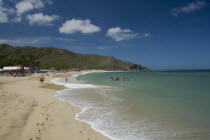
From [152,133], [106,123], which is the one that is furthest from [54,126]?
[152,133]

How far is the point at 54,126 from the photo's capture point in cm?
621

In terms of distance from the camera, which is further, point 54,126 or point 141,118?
point 141,118

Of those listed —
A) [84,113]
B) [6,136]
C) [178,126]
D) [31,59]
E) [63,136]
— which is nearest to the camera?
[6,136]

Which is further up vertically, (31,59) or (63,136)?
(31,59)

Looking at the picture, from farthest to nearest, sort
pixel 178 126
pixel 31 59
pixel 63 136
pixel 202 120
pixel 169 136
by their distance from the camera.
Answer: pixel 31 59 → pixel 202 120 → pixel 178 126 → pixel 169 136 → pixel 63 136

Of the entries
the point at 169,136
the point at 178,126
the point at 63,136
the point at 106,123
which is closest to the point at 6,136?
the point at 63,136

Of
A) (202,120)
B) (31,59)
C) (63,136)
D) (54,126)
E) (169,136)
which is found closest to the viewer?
(63,136)

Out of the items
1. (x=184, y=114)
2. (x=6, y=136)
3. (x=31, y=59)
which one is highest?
(x=31, y=59)

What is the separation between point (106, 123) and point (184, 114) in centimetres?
514

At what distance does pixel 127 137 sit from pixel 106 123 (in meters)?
1.65

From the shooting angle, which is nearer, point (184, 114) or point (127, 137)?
point (127, 137)

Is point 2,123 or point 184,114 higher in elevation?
point 2,123

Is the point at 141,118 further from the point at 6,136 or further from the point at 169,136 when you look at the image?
the point at 6,136

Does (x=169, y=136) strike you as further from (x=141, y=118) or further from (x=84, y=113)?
(x=84, y=113)
